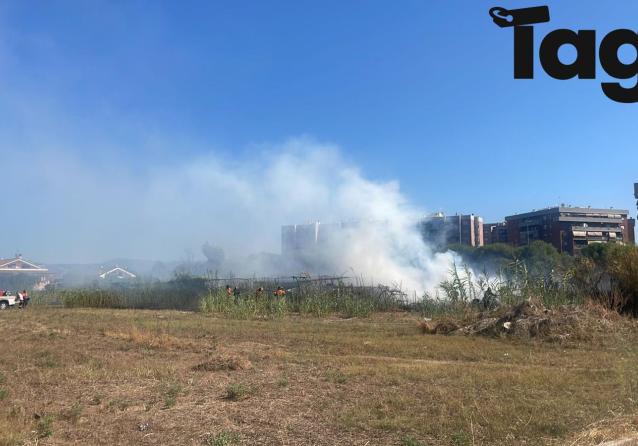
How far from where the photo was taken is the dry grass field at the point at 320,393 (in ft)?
19.2

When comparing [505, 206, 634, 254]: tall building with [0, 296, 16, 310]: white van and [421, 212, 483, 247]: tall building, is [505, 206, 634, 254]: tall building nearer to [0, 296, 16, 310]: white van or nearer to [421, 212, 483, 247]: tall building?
[421, 212, 483, 247]: tall building

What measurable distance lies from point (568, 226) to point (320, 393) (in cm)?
11518

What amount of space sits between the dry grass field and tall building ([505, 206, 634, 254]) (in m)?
101

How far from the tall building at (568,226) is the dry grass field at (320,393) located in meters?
101

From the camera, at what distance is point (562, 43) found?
906cm

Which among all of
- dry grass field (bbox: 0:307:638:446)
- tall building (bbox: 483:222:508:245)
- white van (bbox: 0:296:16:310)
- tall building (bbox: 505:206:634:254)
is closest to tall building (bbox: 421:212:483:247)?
tall building (bbox: 483:222:508:245)

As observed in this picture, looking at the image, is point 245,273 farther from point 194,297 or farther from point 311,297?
point 311,297

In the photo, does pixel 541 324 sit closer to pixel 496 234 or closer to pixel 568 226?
pixel 568 226

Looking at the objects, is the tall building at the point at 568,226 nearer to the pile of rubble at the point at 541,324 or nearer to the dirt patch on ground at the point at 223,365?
the pile of rubble at the point at 541,324

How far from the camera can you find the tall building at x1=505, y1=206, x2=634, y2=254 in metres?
109

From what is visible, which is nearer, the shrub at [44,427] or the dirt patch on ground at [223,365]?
the shrub at [44,427]

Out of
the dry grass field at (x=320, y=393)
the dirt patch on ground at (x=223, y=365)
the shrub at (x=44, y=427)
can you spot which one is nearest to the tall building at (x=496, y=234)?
the dry grass field at (x=320, y=393)

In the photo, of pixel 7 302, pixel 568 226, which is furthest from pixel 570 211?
pixel 7 302

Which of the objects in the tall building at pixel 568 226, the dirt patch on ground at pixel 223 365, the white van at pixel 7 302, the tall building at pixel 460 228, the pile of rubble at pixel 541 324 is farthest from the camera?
the tall building at pixel 460 228
